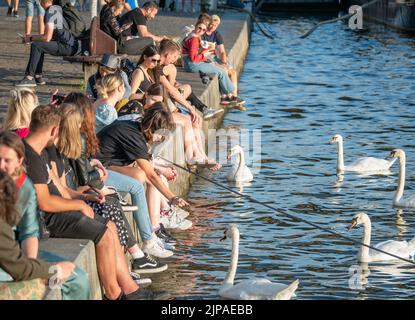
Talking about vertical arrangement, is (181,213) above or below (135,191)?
below

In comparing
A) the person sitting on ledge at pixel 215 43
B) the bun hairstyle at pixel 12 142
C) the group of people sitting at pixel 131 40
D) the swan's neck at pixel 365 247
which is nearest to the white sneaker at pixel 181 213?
the swan's neck at pixel 365 247

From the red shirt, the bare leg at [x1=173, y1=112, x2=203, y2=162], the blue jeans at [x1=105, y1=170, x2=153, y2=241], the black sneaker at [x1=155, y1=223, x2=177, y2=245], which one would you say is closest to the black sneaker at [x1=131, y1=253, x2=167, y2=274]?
the blue jeans at [x1=105, y1=170, x2=153, y2=241]

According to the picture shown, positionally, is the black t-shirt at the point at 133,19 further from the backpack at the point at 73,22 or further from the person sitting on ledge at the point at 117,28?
the backpack at the point at 73,22

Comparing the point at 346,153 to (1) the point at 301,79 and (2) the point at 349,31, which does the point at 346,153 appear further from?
(2) the point at 349,31

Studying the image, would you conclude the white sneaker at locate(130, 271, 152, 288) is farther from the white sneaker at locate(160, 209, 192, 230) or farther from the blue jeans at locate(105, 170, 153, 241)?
the white sneaker at locate(160, 209, 192, 230)

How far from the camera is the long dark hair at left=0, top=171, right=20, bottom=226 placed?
676 centimetres

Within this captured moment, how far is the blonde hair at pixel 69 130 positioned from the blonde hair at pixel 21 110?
275 millimetres

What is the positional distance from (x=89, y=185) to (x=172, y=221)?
290 centimetres

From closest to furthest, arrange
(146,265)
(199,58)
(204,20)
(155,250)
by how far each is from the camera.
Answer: (146,265)
(155,250)
(204,20)
(199,58)

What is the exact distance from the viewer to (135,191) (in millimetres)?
10000

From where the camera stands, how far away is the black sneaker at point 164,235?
11.3 meters

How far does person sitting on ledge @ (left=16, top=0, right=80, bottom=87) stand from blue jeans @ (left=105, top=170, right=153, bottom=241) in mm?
6156

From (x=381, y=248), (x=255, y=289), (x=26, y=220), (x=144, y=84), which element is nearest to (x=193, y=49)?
(x=144, y=84)

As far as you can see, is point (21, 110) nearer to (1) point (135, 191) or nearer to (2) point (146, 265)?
(1) point (135, 191)
